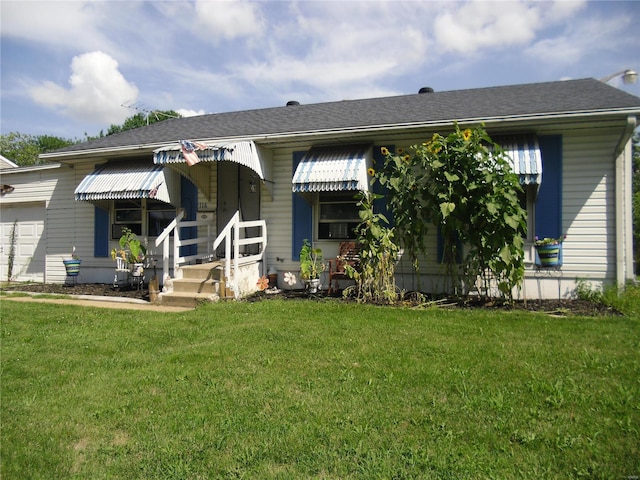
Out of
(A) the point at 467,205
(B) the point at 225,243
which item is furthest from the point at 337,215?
(A) the point at 467,205

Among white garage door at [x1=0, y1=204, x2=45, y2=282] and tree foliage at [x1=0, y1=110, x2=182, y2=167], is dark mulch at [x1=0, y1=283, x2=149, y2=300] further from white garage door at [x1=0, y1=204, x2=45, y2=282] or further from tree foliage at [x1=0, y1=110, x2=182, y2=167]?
tree foliage at [x1=0, y1=110, x2=182, y2=167]

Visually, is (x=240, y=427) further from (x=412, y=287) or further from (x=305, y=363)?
(x=412, y=287)

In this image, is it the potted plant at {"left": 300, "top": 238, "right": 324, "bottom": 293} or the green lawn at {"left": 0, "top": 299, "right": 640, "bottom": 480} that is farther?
the potted plant at {"left": 300, "top": 238, "right": 324, "bottom": 293}

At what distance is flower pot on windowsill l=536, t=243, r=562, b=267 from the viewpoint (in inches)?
277

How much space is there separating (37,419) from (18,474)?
0.73m

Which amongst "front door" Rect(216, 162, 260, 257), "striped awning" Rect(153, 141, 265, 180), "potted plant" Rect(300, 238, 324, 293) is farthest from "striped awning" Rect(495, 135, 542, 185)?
"front door" Rect(216, 162, 260, 257)

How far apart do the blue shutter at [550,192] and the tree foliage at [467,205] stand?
0.96 m

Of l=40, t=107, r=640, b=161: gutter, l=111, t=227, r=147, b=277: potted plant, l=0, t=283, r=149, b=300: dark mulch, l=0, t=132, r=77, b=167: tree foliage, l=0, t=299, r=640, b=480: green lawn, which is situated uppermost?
l=0, t=132, r=77, b=167: tree foliage

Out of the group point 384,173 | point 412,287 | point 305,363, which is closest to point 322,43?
point 384,173

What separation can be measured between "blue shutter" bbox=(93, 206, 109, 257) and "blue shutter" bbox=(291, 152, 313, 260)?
492 cm

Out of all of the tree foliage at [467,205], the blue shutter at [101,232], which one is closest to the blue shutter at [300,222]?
the tree foliage at [467,205]

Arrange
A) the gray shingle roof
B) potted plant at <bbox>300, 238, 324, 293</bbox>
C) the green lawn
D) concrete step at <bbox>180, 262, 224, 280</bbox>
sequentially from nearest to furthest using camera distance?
the green lawn, the gray shingle roof, potted plant at <bbox>300, 238, 324, 293</bbox>, concrete step at <bbox>180, 262, 224, 280</bbox>

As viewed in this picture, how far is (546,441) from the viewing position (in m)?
2.54

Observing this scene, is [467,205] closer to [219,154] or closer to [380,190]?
[380,190]
